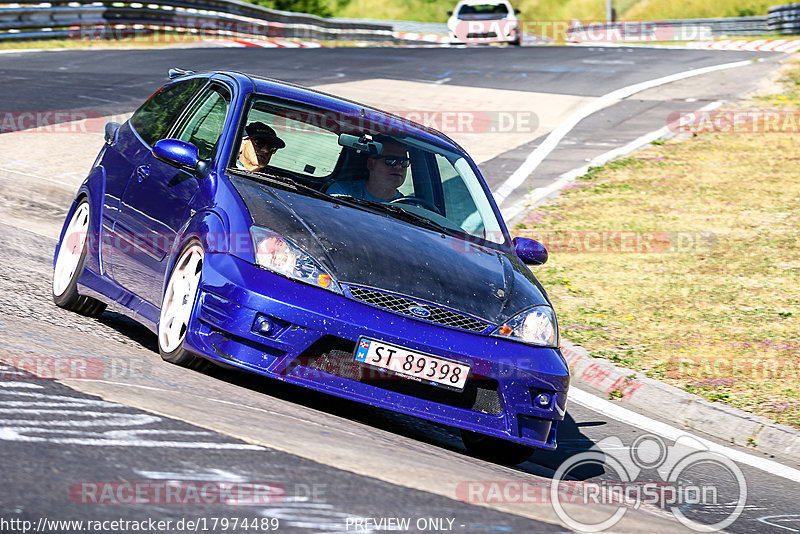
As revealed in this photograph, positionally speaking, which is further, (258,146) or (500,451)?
(258,146)

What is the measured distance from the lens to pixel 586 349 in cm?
816

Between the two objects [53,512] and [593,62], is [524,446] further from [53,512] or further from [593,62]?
[593,62]

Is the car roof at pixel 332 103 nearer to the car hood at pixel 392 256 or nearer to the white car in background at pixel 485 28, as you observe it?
the car hood at pixel 392 256

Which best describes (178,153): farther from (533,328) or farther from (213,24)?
(213,24)

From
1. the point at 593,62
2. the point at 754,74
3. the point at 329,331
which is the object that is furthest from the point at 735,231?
the point at 593,62

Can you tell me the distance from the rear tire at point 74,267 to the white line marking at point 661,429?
314 centimetres

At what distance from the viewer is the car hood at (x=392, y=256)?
17.5 feet

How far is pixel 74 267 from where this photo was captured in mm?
6863
